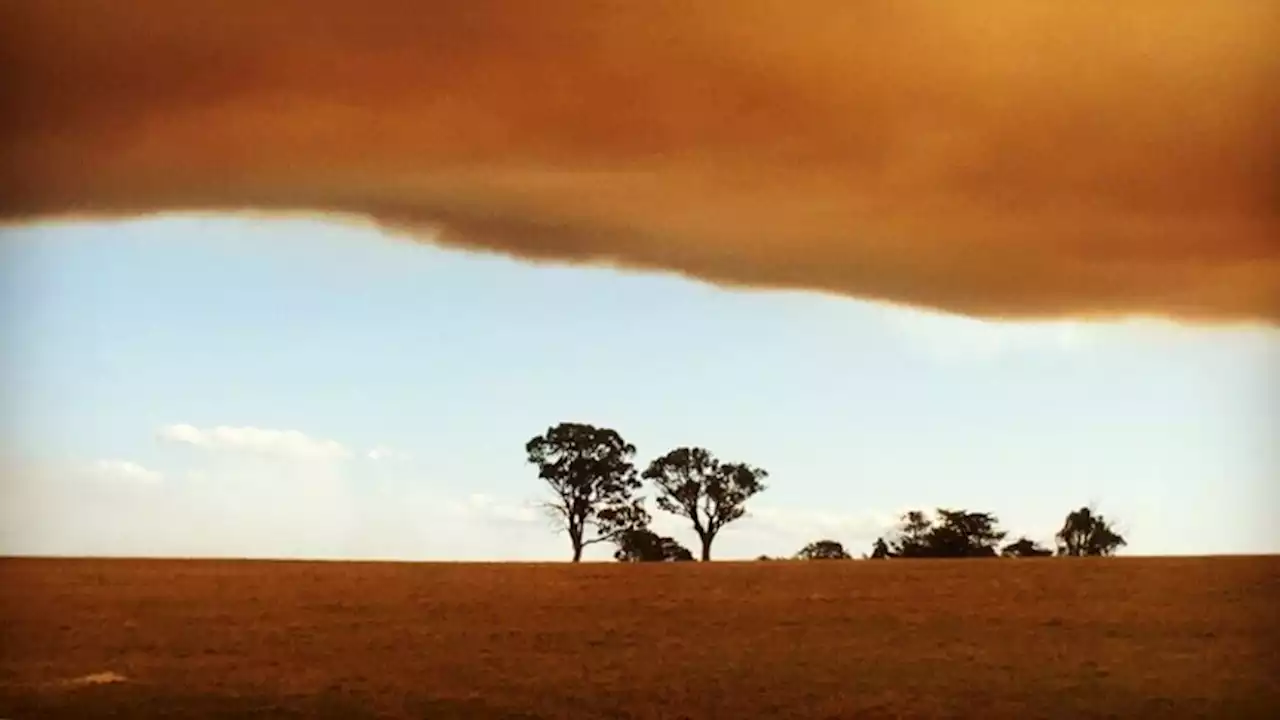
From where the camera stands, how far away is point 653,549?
4.04m

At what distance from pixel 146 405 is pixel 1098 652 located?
290 cm

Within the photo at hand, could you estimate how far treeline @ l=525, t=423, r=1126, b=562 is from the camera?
3883mm

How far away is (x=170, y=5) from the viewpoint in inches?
169

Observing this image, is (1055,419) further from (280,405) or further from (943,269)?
(280,405)

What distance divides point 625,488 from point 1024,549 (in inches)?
45.9

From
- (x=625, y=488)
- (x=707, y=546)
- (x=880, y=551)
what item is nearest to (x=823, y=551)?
(x=880, y=551)

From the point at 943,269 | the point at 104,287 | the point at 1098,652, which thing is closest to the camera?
the point at 1098,652

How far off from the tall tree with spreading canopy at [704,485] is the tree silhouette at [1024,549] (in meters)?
0.72

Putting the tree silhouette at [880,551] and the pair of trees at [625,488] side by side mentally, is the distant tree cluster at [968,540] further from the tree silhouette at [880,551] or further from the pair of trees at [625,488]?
the pair of trees at [625,488]

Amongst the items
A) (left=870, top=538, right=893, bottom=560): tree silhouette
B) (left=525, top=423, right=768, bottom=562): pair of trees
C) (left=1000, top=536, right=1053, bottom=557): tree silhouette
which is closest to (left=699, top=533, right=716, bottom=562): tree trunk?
(left=525, top=423, right=768, bottom=562): pair of trees

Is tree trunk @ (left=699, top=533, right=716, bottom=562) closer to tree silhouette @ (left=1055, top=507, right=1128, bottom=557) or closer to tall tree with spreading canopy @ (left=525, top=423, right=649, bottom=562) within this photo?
tall tree with spreading canopy @ (left=525, top=423, right=649, bottom=562)

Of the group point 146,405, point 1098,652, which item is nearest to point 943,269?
point 1098,652

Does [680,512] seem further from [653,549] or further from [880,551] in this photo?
[880,551]

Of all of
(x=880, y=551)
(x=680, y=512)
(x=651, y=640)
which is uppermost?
(x=680, y=512)
